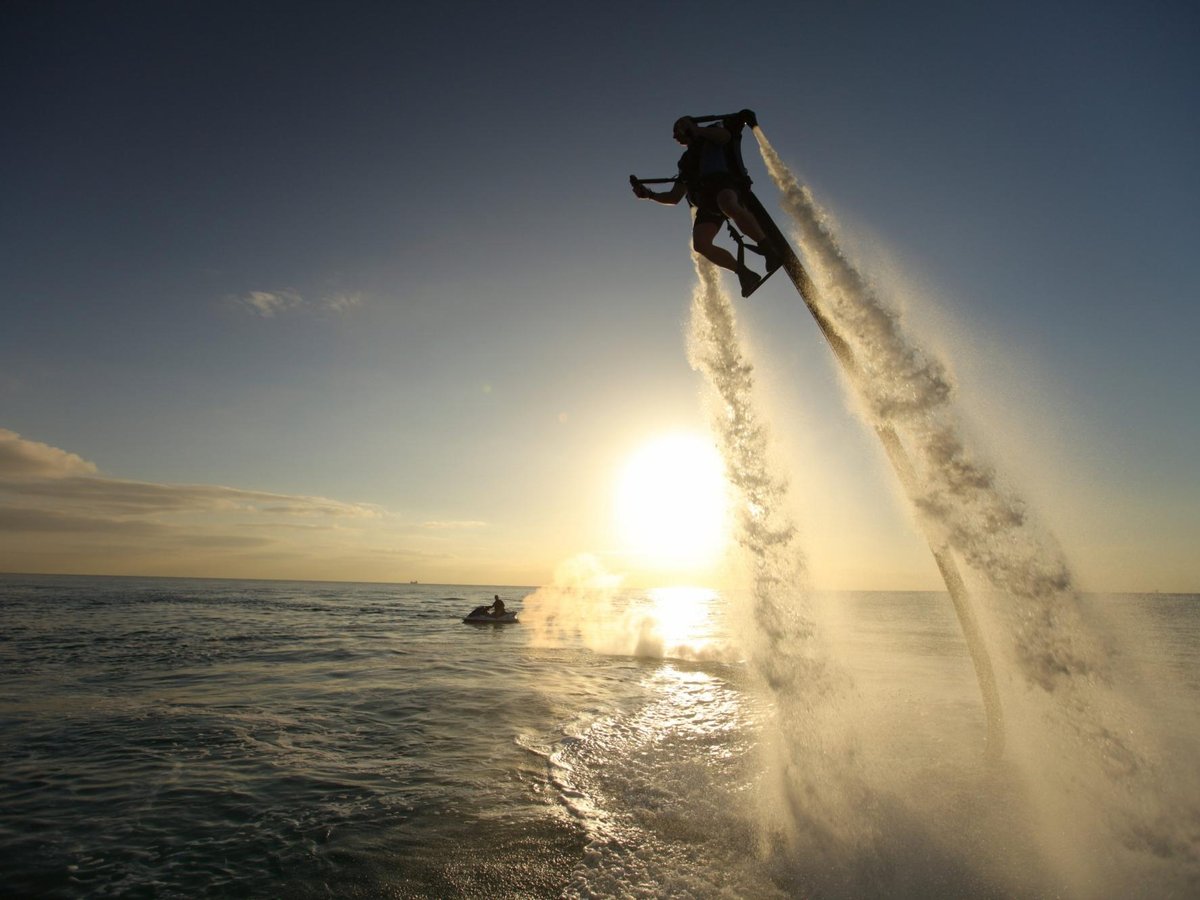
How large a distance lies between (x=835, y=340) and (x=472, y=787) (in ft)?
32.1

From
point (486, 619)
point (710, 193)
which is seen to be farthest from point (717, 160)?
point (486, 619)

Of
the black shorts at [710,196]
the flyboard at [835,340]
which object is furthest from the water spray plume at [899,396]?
the black shorts at [710,196]

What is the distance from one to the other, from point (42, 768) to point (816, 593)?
15433 mm

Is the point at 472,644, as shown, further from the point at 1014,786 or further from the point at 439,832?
the point at 1014,786

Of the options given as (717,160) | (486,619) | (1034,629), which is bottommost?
(486,619)

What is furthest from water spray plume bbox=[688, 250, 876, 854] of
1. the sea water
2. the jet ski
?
the jet ski

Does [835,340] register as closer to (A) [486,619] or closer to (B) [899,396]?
(B) [899,396]

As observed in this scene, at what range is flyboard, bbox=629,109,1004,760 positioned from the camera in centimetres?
787

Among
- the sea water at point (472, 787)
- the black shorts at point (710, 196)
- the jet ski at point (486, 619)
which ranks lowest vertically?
the jet ski at point (486, 619)

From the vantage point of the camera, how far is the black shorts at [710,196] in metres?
7.71

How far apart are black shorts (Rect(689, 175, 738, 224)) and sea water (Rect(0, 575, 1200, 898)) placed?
7761 millimetres

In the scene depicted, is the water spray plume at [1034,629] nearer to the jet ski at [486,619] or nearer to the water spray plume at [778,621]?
the water spray plume at [778,621]

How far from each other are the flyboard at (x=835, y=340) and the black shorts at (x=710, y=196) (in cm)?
20

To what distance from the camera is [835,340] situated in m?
8.58
